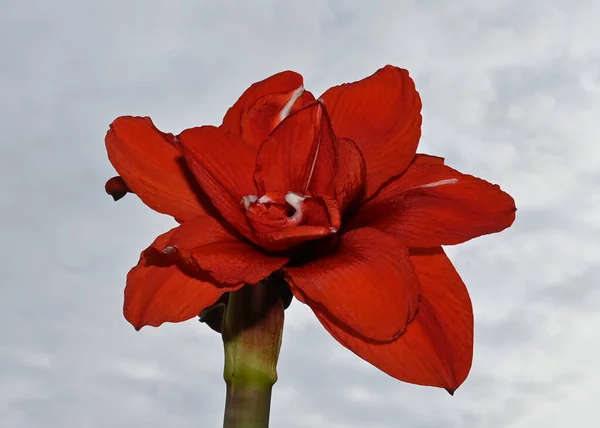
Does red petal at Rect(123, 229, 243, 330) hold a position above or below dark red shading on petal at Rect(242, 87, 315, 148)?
below

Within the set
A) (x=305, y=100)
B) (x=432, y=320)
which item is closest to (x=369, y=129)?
(x=305, y=100)

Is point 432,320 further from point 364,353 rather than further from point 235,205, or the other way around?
point 235,205

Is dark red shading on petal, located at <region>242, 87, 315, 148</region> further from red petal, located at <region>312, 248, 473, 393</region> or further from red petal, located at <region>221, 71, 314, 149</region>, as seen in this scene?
red petal, located at <region>312, 248, 473, 393</region>

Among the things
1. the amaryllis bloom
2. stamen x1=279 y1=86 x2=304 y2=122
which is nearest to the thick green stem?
the amaryllis bloom

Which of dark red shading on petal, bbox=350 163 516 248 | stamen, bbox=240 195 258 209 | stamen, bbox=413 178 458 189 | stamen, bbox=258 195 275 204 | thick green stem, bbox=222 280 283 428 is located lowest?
thick green stem, bbox=222 280 283 428

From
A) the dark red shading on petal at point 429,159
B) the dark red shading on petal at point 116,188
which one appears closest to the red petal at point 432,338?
the dark red shading on petal at point 429,159

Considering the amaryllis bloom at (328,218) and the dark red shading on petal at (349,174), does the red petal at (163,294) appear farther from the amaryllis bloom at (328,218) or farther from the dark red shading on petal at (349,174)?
the dark red shading on petal at (349,174)
